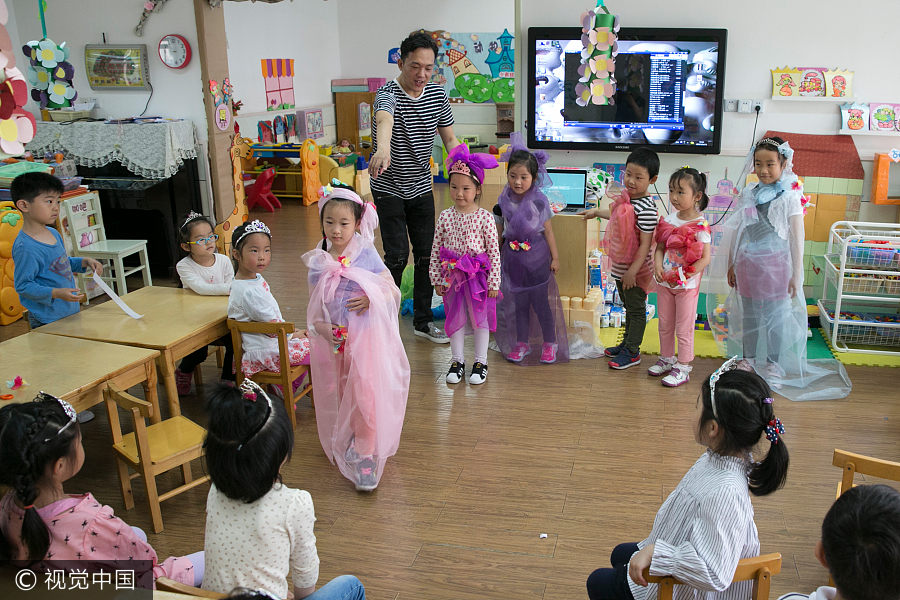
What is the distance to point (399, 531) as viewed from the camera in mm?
2625

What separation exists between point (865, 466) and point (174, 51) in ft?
18.2

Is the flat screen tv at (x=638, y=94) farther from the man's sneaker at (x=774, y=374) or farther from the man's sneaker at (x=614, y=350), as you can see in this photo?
the man's sneaker at (x=774, y=374)

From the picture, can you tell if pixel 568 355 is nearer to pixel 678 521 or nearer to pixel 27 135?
pixel 678 521

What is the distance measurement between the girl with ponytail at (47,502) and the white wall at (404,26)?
9.27 metres

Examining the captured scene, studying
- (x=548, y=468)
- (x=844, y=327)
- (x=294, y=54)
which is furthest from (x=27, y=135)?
(x=294, y=54)

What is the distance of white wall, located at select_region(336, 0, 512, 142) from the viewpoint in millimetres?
10438

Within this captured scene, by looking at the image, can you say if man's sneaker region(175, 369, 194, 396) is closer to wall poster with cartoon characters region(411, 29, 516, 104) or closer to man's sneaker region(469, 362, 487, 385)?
man's sneaker region(469, 362, 487, 385)

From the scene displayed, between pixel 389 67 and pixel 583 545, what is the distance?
9947 millimetres

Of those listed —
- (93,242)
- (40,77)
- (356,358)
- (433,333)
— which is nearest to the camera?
(356,358)

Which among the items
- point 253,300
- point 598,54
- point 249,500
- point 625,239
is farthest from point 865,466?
point 598,54

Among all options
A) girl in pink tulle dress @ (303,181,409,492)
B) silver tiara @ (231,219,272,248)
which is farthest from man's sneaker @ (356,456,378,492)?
silver tiara @ (231,219,272,248)

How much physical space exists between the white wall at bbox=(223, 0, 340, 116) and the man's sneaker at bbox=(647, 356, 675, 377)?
6807mm

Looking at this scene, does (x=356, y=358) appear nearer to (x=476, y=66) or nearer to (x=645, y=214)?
(x=645, y=214)

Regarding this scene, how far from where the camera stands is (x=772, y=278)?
370 centimetres
